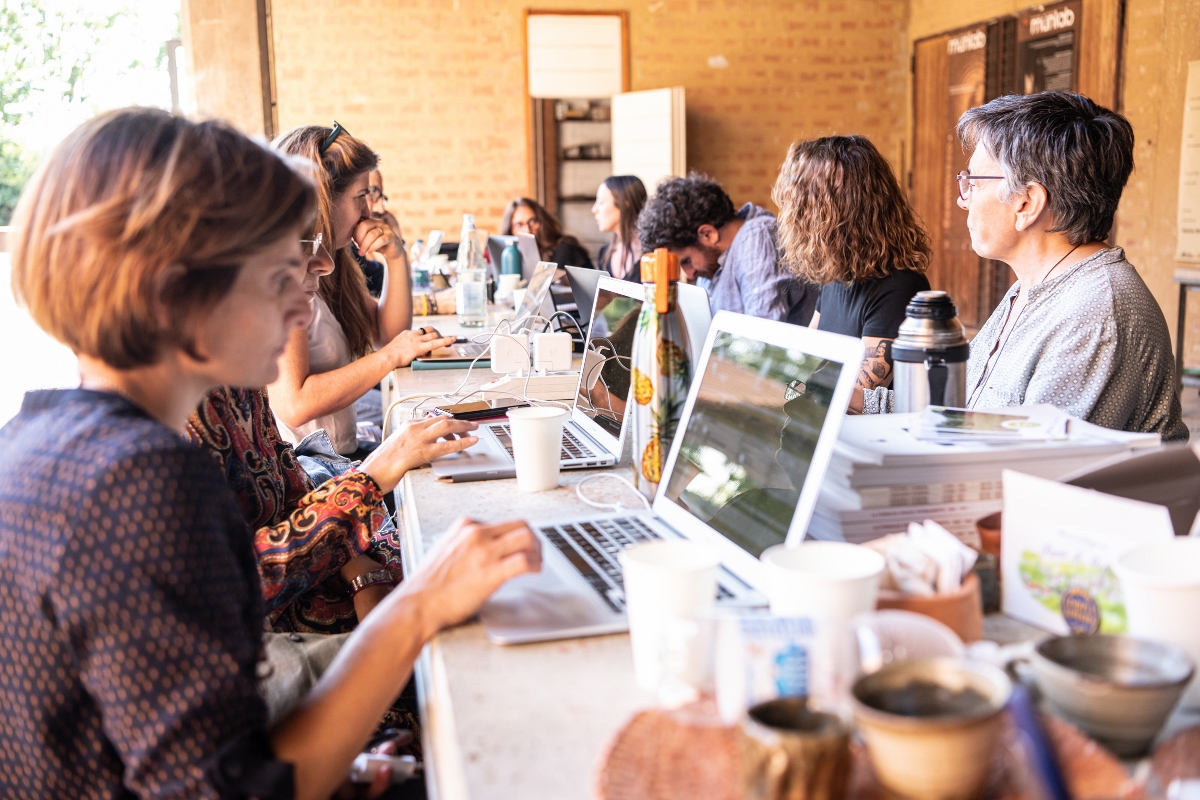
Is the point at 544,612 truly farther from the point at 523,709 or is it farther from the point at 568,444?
the point at 568,444

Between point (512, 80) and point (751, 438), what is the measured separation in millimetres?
7446

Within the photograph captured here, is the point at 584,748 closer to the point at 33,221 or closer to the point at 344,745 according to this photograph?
the point at 344,745

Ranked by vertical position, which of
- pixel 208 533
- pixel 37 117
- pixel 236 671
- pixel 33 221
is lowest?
pixel 236 671

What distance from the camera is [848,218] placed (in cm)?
287

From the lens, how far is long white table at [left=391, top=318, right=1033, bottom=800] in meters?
0.80

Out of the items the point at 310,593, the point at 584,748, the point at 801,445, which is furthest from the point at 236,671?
the point at 310,593

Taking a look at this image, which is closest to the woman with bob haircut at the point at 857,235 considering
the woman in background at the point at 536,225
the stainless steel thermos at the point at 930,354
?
the stainless steel thermos at the point at 930,354

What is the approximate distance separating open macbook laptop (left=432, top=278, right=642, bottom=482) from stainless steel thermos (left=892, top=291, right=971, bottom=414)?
0.46m

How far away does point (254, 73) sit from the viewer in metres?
7.94

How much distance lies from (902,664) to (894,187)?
2433mm

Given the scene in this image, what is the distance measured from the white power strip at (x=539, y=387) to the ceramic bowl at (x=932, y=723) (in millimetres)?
1776

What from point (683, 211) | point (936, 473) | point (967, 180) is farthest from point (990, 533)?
point (683, 211)

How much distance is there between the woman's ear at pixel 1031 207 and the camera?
196cm

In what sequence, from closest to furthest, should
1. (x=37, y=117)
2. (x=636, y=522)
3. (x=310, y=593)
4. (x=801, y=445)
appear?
(x=801, y=445) → (x=636, y=522) → (x=310, y=593) → (x=37, y=117)
